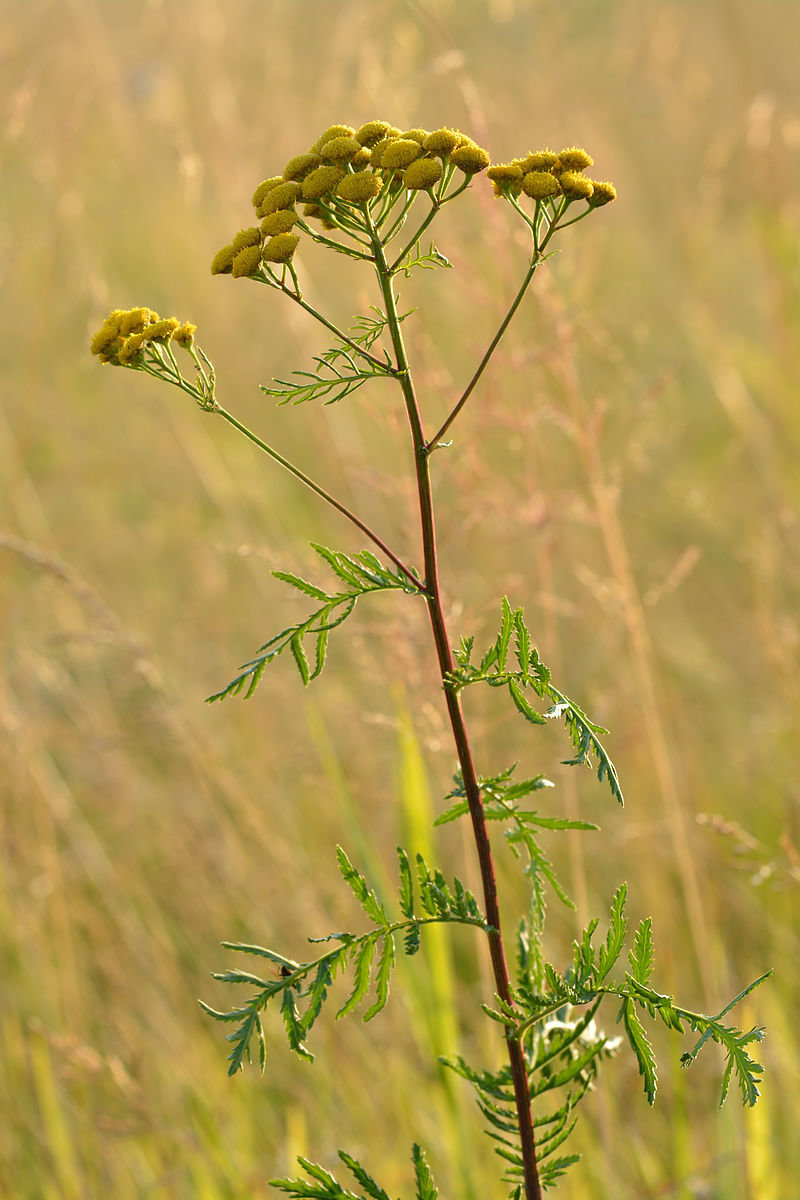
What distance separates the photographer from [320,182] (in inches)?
30.1

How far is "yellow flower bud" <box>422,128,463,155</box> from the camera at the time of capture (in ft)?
2.53

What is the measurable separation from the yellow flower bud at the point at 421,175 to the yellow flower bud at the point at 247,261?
0.12m

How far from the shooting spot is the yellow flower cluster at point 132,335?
32.2 inches

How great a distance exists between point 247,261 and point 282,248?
1.3 inches

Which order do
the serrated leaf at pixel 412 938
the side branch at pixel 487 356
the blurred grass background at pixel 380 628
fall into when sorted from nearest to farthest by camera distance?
the side branch at pixel 487 356
the serrated leaf at pixel 412 938
the blurred grass background at pixel 380 628

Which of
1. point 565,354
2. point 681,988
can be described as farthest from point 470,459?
point 681,988

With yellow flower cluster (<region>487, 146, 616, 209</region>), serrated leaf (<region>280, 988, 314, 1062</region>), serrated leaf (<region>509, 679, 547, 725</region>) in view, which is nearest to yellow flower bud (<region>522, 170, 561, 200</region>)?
yellow flower cluster (<region>487, 146, 616, 209</region>)

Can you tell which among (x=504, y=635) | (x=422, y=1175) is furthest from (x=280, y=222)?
(x=422, y=1175)

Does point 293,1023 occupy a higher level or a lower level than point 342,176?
lower

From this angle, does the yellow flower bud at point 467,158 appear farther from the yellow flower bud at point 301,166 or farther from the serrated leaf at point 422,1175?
the serrated leaf at point 422,1175

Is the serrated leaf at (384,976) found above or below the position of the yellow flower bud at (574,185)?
below

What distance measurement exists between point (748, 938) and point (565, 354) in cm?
139

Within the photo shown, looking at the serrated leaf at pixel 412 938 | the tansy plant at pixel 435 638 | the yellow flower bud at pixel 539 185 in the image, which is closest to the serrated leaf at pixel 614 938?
the tansy plant at pixel 435 638

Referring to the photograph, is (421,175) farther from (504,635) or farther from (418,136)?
(504,635)
